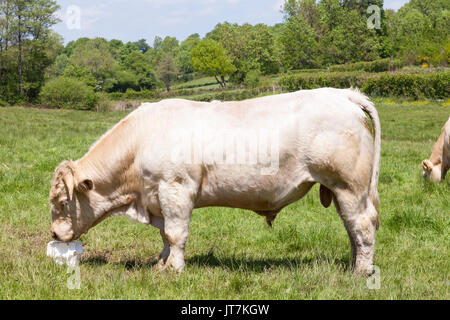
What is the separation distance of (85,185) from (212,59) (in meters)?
92.8

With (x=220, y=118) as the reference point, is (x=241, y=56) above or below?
above

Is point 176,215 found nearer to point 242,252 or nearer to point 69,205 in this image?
point 69,205

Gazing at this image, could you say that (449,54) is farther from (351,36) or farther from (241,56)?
(241,56)

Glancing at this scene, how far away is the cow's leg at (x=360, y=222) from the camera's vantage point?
5.18 meters

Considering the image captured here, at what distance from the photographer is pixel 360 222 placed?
5.21m

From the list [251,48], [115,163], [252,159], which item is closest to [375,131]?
[252,159]

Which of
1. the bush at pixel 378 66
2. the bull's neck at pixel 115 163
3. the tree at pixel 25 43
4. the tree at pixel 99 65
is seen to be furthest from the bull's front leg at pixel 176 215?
the tree at pixel 99 65

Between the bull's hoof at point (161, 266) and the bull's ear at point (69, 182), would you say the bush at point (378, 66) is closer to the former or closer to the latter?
the bull's hoof at point (161, 266)

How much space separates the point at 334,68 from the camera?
62.4m

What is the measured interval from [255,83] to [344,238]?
63.2 metres

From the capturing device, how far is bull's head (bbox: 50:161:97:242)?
18.4ft

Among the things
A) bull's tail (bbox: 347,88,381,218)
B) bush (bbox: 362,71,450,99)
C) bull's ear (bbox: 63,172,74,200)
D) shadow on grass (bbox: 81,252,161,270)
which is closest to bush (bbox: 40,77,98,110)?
bush (bbox: 362,71,450,99)

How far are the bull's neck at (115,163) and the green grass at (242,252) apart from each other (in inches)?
36.6
